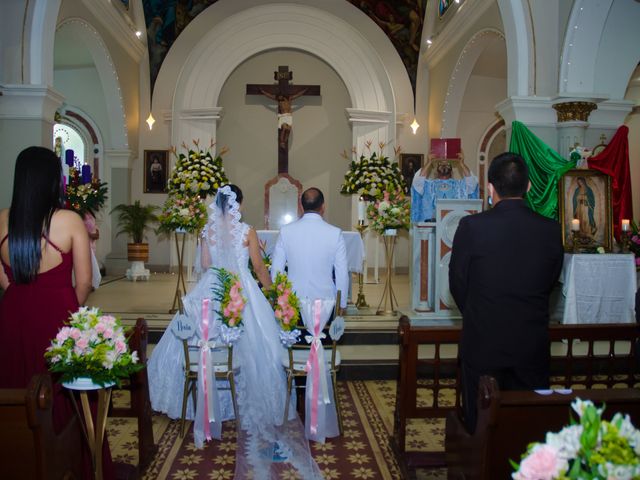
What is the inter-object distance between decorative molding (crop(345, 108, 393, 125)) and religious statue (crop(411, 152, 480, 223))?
19.5ft

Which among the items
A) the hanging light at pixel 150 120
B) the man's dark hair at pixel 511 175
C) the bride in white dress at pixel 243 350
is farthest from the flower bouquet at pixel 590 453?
the hanging light at pixel 150 120

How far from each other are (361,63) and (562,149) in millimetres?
7014

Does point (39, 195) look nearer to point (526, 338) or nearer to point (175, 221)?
point (526, 338)

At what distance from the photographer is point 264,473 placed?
3.67 metres

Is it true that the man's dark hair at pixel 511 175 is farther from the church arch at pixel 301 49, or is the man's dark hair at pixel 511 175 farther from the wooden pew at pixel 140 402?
the church arch at pixel 301 49

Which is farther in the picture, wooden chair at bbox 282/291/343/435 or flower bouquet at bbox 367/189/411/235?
flower bouquet at bbox 367/189/411/235

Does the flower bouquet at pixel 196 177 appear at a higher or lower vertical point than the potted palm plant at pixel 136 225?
higher

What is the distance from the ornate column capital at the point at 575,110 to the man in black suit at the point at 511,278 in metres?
5.21

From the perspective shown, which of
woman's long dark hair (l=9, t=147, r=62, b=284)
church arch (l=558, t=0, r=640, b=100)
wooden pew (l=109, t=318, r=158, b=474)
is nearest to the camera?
woman's long dark hair (l=9, t=147, r=62, b=284)

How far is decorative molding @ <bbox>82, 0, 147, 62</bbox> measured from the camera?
10727 mm

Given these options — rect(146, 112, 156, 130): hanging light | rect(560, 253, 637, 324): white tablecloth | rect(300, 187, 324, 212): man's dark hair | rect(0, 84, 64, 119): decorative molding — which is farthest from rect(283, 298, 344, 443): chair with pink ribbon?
rect(146, 112, 156, 130): hanging light

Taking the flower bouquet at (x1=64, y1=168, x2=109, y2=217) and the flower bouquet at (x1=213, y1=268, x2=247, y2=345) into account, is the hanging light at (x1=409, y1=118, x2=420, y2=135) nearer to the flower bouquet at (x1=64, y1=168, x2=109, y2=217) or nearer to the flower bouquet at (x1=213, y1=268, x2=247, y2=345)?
the flower bouquet at (x1=64, y1=168, x2=109, y2=217)

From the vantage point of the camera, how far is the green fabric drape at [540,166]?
23.9ft

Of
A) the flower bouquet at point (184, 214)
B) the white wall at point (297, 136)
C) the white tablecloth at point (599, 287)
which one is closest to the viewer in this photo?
the white tablecloth at point (599, 287)
